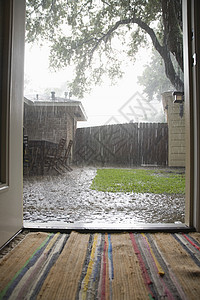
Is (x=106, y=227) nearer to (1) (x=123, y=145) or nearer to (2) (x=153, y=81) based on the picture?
(1) (x=123, y=145)

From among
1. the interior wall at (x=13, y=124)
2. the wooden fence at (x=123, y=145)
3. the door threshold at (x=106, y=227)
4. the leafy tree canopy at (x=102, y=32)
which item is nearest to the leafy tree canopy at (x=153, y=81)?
the wooden fence at (x=123, y=145)

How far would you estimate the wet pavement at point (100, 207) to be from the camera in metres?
1.54

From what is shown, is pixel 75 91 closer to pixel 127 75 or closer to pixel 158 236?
pixel 127 75

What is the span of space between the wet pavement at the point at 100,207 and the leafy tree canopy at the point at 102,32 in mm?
2991

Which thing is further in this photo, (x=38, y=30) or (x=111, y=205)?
(x=38, y=30)

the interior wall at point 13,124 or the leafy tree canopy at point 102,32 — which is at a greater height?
the leafy tree canopy at point 102,32

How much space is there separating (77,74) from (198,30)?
4.51m

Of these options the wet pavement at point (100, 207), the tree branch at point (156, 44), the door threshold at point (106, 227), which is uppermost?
the tree branch at point (156, 44)

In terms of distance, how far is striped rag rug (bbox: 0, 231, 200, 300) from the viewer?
2.08ft

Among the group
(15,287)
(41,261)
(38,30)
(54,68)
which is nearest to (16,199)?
(41,261)

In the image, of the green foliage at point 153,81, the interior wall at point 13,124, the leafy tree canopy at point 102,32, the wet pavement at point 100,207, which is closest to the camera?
the interior wall at point 13,124

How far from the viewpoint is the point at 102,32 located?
473 centimetres

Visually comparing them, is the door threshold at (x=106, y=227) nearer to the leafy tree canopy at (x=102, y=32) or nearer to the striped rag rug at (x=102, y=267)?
the striped rag rug at (x=102, y=267)

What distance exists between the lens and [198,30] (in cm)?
113
